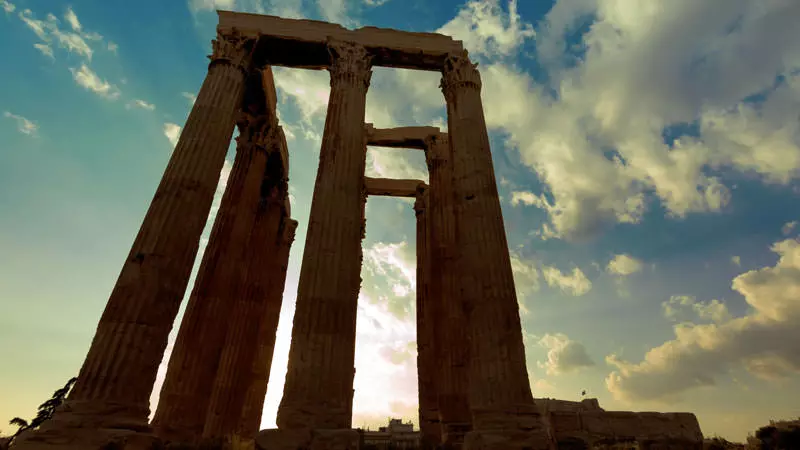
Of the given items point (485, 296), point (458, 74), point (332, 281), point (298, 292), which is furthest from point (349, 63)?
point (485, 296)

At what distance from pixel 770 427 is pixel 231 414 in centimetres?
1537

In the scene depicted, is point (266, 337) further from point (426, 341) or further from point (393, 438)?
point (393, 438)

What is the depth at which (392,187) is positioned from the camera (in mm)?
24703

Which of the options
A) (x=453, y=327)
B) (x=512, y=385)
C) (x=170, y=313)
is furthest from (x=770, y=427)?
(x=170, y=313)

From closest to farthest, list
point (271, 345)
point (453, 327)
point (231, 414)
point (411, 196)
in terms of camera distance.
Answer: point (231, 414)
point (453, 327)
point (271, 345)
point (411, 196)

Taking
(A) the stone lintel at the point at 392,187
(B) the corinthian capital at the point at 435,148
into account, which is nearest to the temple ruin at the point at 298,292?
(B) the corinthian capital at the point at 435,148

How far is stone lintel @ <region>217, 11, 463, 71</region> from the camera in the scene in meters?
15.8

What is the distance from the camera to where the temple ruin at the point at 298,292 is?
9.62 metres

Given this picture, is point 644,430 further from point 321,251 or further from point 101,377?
point 101,377

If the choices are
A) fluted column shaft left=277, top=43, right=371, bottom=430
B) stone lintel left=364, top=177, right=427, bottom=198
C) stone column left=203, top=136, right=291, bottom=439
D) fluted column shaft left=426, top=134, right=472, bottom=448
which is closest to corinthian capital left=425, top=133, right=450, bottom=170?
fluted column shaft left=426, top=134, right=472, bottom=448

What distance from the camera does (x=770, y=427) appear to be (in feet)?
30.5

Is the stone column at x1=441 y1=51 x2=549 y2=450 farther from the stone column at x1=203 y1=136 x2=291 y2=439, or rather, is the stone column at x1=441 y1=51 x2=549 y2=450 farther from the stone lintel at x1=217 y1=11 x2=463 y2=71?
the stone column at x1=203 y1=136 x2=291 y2=439

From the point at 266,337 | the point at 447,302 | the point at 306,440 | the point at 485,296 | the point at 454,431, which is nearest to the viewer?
the point at 306,440

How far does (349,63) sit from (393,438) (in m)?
17.9
